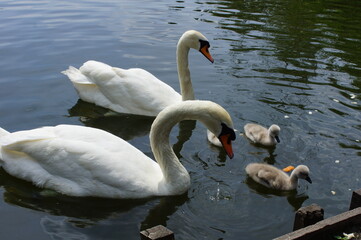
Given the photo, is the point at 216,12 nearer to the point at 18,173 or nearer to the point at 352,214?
the point at 18,173

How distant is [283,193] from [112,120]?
360 cm

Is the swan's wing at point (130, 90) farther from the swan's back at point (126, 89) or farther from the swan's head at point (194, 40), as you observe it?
the swan's head at point (194, 40)

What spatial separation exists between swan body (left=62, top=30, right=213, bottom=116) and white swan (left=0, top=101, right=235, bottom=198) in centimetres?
246

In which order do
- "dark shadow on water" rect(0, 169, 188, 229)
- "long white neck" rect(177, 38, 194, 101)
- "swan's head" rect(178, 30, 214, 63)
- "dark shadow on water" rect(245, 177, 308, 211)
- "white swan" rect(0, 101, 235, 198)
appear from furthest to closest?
"swan's head" rect(178, 30, 214, 63) → "long white neck" rect(177, 38, 194, 101) → "dark shadow on water" rect(245, 177, 308, 211) → "white swan" rect(0, 101, 235, 198) → "dark shadow on water" rect(0, 169, 188, 229)

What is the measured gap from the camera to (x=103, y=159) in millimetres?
6148

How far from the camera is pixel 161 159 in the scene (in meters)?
6.43

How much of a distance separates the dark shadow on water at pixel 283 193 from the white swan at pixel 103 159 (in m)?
0.83

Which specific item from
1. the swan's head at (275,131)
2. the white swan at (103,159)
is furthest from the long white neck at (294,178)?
the swan's head at (275,131)

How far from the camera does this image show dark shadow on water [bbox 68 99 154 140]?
8.62 m

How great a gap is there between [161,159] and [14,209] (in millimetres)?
1802

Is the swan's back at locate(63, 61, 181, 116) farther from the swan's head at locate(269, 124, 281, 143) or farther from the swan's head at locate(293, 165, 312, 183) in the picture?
the swan's head at locate(293, 165, 312, 183)

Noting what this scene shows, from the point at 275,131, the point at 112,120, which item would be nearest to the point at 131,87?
the point at 112,120

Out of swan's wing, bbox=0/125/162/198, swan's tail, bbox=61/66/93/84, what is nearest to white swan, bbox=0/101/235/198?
swan's wing, bbox=0/125/162/198

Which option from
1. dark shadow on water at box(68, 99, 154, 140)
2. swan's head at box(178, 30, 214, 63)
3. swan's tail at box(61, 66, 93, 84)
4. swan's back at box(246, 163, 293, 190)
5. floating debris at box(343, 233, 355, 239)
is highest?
swan's head at box(178, 30, 214, 63)
